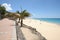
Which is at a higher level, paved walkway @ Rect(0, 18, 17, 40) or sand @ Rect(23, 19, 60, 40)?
paved walkway @ Rect(0, 18, 17, 40)

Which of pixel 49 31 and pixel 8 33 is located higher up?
pixel 8 33

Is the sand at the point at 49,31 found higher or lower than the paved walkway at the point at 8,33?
lower

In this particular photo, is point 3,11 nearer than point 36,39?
No

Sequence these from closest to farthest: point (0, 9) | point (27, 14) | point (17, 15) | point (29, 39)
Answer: point (29, 39)
point (27, 14)
point (17, 15)
point (0, 9)

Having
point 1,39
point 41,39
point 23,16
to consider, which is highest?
point 23,16

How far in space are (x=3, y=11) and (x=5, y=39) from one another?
132 feet

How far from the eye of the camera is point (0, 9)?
44.0 meters

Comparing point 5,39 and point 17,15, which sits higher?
point 17,15

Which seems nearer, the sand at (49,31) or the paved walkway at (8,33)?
the paved walkway at (8,33)

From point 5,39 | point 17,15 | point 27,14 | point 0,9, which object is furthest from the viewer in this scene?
point 0,9

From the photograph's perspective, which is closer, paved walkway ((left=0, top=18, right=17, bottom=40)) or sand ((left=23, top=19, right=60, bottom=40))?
paved walkway ((left=0, top=18, right=17, bottom=40))

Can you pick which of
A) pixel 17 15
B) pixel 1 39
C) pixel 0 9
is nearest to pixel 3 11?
pixel 0 9

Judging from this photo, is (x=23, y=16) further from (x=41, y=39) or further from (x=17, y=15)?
(x=41, y=39)

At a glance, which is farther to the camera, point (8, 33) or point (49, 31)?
point (49, 31)
